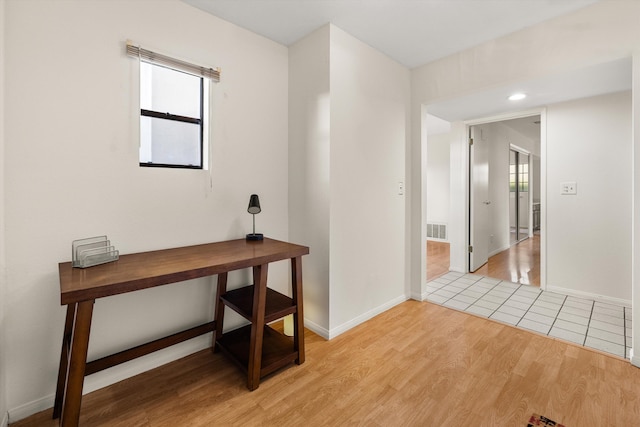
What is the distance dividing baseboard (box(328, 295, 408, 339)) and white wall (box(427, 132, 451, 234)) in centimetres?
424

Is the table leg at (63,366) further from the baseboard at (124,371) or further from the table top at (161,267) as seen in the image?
the table top at (161,267)

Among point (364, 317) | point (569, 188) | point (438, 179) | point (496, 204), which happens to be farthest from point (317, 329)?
point (438, 179)

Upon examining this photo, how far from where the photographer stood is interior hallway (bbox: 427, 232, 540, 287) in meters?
3.89

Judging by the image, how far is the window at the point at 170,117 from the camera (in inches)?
75.5

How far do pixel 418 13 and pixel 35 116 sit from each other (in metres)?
2.48

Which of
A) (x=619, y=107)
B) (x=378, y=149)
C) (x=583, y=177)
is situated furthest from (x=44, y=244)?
(x=619, y=107)

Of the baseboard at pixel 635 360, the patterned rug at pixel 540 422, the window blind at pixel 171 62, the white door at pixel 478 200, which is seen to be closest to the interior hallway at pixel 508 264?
the white door at pixel 478 200

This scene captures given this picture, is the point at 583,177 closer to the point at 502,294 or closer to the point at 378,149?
the point at 502,294

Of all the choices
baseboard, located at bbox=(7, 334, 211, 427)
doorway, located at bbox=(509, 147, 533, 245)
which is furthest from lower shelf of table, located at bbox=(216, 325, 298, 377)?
doorway, located at bbox=(509, 147, 533, 245)

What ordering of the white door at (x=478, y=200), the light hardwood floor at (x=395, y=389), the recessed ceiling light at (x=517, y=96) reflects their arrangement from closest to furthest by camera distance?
the light hardwood floor at (x=395, y=389)
the recessed ceiling light at (x=517, y=96)
the white door at (x=478, y=200)

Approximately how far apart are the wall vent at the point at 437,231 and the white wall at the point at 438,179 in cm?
10

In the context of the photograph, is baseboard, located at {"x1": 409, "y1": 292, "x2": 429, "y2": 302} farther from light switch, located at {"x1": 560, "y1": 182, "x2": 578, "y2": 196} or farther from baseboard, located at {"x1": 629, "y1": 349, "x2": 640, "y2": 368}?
light switch, located at {"x1": 560, "y1": 182, "x2": 578, "y2": 196}

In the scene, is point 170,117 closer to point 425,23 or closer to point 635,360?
point 425,23

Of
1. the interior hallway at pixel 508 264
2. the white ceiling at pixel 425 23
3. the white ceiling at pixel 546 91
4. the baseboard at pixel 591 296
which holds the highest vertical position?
the white ceiling at pixel 425 23
